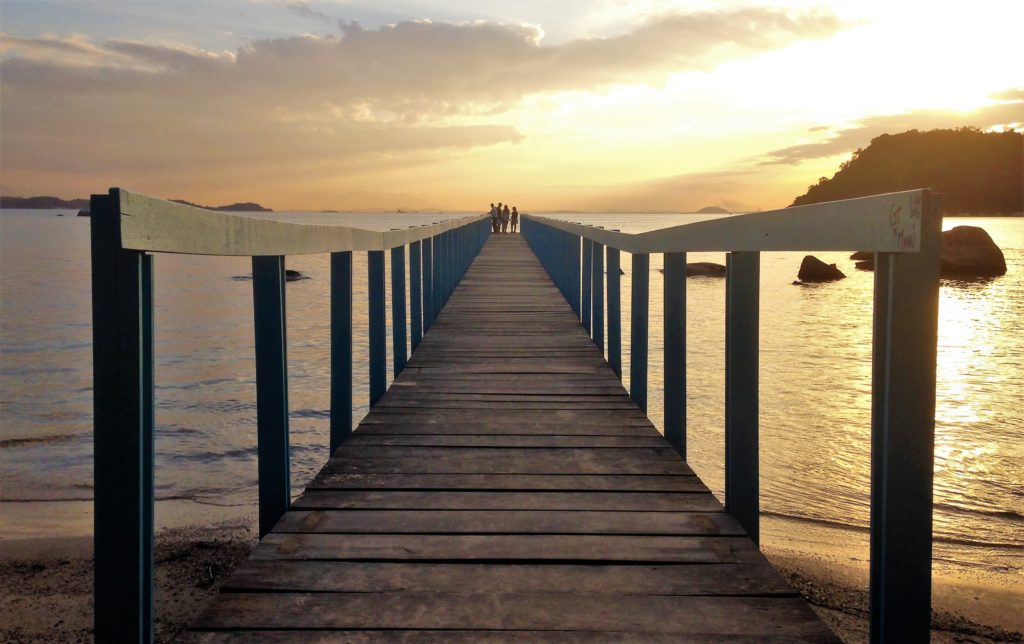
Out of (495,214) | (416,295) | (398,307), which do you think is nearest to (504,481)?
(398,307)

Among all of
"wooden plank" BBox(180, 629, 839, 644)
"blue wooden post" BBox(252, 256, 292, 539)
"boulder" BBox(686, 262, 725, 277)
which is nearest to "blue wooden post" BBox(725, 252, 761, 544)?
"wooden plank" BBox(180, 629, 839, 644)

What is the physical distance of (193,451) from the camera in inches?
383

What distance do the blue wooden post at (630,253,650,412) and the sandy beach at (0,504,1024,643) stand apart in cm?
163

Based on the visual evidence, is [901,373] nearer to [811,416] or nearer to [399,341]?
[399,341]

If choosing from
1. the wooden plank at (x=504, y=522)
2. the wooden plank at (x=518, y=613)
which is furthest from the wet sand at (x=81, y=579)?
the wooden plank at (x=518, y=613)

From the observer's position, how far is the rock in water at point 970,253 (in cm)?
3388

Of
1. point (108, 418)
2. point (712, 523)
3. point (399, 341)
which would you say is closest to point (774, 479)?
point (399, 341)

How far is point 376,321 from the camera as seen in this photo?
4707 mm

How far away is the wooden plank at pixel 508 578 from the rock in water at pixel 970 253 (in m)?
36.0

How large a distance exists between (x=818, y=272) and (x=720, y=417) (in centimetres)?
2893

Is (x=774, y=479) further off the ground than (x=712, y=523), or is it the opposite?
(x=712, y=523)

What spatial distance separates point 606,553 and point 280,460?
44.3 inches

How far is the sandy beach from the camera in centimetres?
458

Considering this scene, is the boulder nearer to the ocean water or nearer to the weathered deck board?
the ocean water
